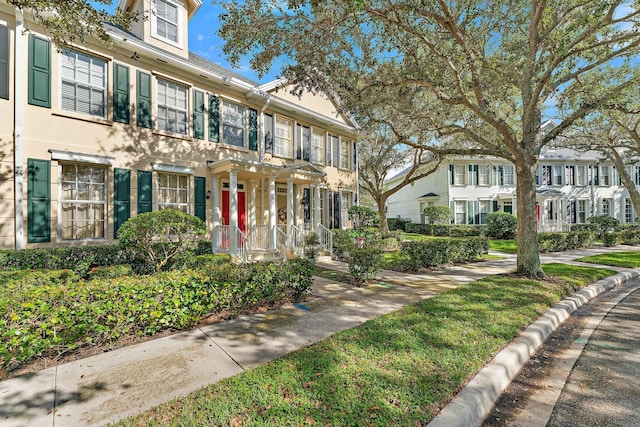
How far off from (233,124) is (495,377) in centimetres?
1021

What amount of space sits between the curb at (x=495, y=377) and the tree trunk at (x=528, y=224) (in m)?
2.19

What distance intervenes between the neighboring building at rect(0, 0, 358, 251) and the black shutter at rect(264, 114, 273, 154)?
1.7 inches

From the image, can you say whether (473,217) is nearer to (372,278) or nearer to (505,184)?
(505,184)

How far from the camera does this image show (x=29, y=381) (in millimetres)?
2934

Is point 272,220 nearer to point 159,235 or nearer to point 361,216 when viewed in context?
point 159,235

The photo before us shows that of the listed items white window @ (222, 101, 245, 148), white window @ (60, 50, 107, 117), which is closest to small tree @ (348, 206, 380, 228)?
white window @ (222, 101, 245, 148)

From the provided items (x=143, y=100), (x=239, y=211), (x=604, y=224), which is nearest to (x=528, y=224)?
(x=239, y=211)

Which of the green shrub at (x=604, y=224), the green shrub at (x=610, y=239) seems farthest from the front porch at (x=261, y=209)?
the green shrub at (x=604, y=224)

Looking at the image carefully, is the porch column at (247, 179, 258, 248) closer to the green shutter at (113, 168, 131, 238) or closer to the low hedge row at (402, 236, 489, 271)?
the green shutter at (113, 168, 131, 238)

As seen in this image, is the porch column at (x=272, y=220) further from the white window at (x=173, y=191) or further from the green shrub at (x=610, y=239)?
the green shrub at (x=610, y=239)

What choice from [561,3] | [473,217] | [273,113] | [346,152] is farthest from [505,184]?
[273,113]

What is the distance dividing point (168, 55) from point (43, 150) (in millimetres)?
4132

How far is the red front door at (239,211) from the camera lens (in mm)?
10320

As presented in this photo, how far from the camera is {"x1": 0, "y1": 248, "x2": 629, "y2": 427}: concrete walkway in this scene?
8.29 feet
